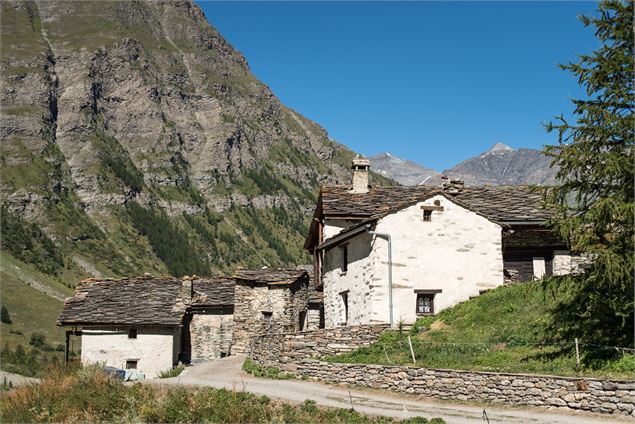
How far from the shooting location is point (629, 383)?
19281 mm

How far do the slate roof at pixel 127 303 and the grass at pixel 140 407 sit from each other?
16.4 metres

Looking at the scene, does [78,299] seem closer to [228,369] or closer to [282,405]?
[228,369]

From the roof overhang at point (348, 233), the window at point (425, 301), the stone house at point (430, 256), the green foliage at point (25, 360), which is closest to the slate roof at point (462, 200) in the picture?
the stone house at point (430, 256)

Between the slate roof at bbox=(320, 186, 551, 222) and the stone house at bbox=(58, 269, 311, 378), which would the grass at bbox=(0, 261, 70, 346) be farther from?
the slate roof at bbox=(320, 186, 551, 222)

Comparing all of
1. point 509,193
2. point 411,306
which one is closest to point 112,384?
point 411,306

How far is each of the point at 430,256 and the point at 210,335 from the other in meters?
16.0

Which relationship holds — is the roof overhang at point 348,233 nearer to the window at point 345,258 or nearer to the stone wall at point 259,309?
the window at point 345,258

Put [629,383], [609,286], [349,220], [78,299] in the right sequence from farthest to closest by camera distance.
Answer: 1. [78,299]
2. [349,220]
3. [609,286]
4. [629,383]

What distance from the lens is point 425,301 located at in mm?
33500

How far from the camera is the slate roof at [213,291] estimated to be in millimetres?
43438

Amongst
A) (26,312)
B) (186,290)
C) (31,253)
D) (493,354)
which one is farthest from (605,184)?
(31,253)

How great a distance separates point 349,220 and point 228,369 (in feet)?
36.9

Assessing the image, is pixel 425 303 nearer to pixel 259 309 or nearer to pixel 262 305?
pixel 262 305

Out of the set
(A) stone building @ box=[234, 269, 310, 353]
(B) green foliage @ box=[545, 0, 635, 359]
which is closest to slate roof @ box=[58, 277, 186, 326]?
(A) stone building @ box=[234, 269, 310, 353]
